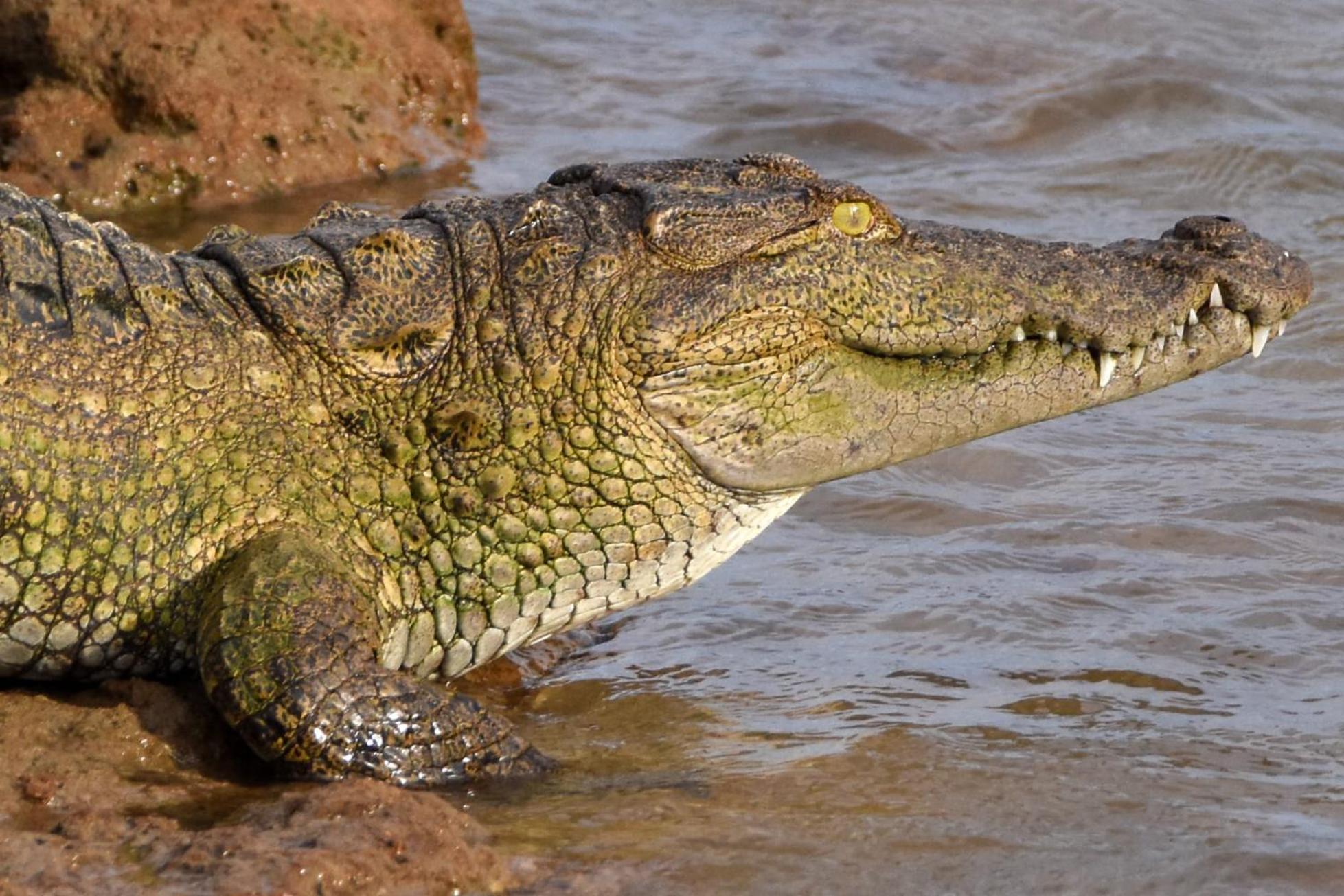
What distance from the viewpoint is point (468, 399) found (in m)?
3.81

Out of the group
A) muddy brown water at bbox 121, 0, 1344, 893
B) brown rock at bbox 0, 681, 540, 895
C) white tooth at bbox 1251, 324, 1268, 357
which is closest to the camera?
brown rock at bbox 0, 681, 540, 895

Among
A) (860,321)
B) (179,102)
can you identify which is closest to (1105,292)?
(860,321)

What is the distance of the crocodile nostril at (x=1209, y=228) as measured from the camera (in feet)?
14.1

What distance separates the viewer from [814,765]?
12.3ft

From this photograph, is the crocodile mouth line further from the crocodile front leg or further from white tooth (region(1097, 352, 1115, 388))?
the crocodile front leg

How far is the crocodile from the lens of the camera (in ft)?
11.6

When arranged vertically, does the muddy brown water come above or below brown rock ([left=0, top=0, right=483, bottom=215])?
below

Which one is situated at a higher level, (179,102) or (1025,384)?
(179,102)

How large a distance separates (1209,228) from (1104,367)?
470 mm

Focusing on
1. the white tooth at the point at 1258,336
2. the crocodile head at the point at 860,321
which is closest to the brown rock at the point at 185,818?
the crocodile head at the point at 860,321

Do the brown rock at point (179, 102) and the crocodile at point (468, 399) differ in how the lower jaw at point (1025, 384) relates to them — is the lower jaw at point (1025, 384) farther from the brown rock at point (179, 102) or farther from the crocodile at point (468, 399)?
the brown rock at point (179, 102)

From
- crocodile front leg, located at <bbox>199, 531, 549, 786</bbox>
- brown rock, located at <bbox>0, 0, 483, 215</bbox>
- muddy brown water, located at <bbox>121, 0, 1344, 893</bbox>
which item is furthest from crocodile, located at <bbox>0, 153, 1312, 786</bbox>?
brown rock, located at <bbox>0, 0, 483, 215</bbox>

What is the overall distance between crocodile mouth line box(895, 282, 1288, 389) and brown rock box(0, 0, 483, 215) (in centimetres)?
455

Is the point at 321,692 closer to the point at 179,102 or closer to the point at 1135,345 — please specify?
the point at 1135,345
